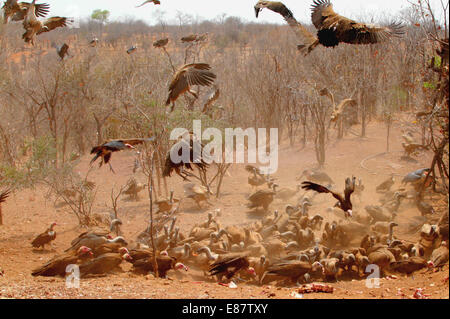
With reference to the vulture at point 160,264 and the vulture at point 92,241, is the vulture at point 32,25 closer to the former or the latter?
the vulture at point 92,241

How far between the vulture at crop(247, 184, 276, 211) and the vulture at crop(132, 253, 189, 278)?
3.39 meters

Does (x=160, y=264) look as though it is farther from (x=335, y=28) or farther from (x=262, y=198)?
(x=335, y=28)

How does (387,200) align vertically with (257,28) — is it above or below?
below

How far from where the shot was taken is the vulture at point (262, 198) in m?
9.96

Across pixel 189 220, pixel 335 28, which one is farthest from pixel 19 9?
pixel 335 28

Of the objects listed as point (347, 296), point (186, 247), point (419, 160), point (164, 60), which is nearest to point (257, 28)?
point (164, 60)

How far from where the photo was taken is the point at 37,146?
1045 cm

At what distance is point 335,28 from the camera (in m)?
6.67

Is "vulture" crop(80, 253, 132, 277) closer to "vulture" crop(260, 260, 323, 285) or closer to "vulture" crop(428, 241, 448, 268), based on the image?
"vulture" crop(260, 260, 323, 285)

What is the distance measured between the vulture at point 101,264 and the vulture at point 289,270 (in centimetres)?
217

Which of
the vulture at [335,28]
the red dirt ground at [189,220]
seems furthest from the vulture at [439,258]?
the vulture at [335,28]

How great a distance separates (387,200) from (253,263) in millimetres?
4697

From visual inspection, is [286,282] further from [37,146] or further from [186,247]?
[37,146]
